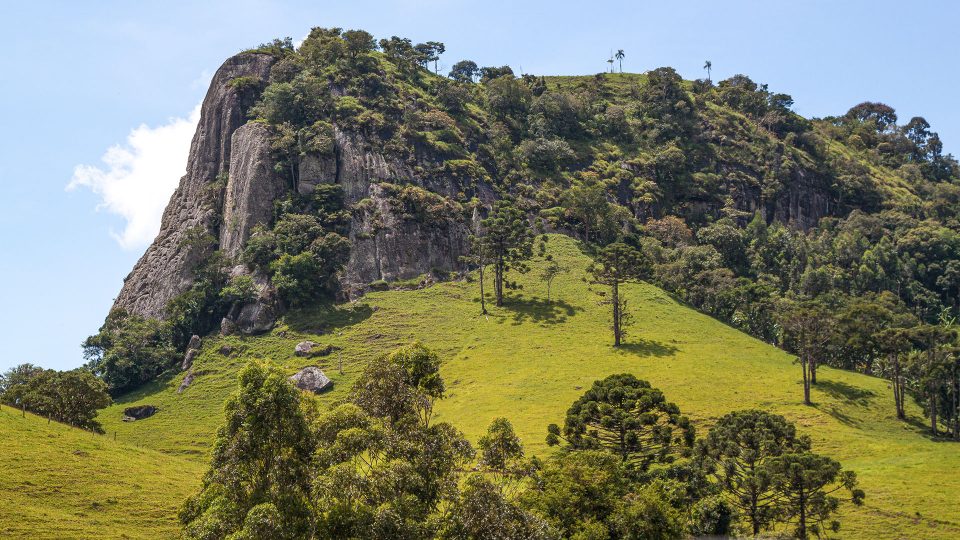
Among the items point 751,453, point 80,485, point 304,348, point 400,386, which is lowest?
point 80,485

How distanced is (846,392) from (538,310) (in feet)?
149

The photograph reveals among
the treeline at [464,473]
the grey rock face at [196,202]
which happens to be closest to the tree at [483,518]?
the treeline at [464,473]

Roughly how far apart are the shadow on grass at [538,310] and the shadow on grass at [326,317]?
23.0m

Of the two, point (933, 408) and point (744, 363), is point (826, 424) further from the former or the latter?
point (744, 363)

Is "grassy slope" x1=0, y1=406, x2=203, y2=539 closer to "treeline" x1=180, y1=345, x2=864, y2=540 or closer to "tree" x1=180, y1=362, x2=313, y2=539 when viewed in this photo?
"treeline" x1=180, y1=345, x2=864, y2=540

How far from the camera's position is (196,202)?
15000 centimetres

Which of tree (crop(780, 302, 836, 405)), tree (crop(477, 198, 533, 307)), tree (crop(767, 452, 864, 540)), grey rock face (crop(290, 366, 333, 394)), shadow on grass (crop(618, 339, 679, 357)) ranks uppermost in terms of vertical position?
tree (crop(477, 198, 533, 307))

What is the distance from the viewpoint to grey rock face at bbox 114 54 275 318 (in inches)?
5256

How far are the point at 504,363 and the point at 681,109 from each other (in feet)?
399

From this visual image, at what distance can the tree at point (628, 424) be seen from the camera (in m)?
58.9

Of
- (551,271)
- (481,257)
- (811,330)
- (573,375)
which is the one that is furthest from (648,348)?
(481,257)

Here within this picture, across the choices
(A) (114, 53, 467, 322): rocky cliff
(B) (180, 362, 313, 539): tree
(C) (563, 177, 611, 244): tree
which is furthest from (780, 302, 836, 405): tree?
(B) (180, 362, 313, 539): tree

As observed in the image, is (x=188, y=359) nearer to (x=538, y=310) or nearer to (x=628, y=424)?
(x=538, y=310)

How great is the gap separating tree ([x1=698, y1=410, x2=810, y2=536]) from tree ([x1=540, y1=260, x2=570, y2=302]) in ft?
208
